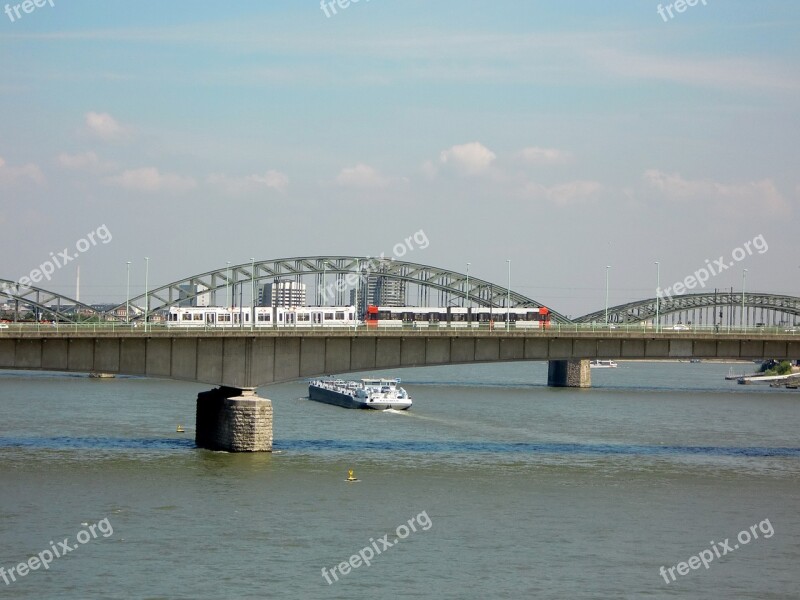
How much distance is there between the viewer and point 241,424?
7388cm

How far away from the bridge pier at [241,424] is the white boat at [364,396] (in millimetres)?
42055

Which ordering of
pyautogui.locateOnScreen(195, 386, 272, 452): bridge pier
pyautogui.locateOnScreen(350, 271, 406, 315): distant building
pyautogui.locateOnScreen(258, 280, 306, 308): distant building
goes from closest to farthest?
pyautogui.locateOnScreen(195, 386, 272, 452): bridge pier < pyautogui.locateOnScreen(350, 271, 406, 315): distant building < pyautogui.locateOnScreen(258, 280, 306, 308): distant building

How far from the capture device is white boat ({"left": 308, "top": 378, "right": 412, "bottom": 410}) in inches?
4638

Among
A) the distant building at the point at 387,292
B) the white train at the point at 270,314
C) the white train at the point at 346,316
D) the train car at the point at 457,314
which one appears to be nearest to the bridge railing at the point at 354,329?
the white train at the point at 346,316

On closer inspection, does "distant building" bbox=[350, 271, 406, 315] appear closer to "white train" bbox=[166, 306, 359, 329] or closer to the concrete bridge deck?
"white train" bbox=[166, 306, 359, 329]

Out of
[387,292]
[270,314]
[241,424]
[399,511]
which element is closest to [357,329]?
[241,424]

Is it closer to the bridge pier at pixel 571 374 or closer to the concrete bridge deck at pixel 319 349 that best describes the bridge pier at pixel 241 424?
the concrete bridge deck at pixel 319 349

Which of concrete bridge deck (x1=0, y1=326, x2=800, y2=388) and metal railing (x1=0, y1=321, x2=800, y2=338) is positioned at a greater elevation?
metal railing (x1=0, y1=321, x2=800, y2=338)

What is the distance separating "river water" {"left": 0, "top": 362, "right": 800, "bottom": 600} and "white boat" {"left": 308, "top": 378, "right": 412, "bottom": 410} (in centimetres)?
1837

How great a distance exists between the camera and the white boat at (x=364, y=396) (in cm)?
11781

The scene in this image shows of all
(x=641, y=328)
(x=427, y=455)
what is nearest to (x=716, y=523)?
(x=427, y=455)

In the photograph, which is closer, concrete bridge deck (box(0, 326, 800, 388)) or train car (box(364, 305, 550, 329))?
concrete bridge deck (box(0, 326, 800, 388))

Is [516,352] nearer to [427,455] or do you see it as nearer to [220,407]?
[427,455]

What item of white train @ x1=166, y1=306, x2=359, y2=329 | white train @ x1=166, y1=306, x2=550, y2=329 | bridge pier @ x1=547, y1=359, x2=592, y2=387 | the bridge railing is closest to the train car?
white train @ x1=166, y1=306, x2=550, y2=329
